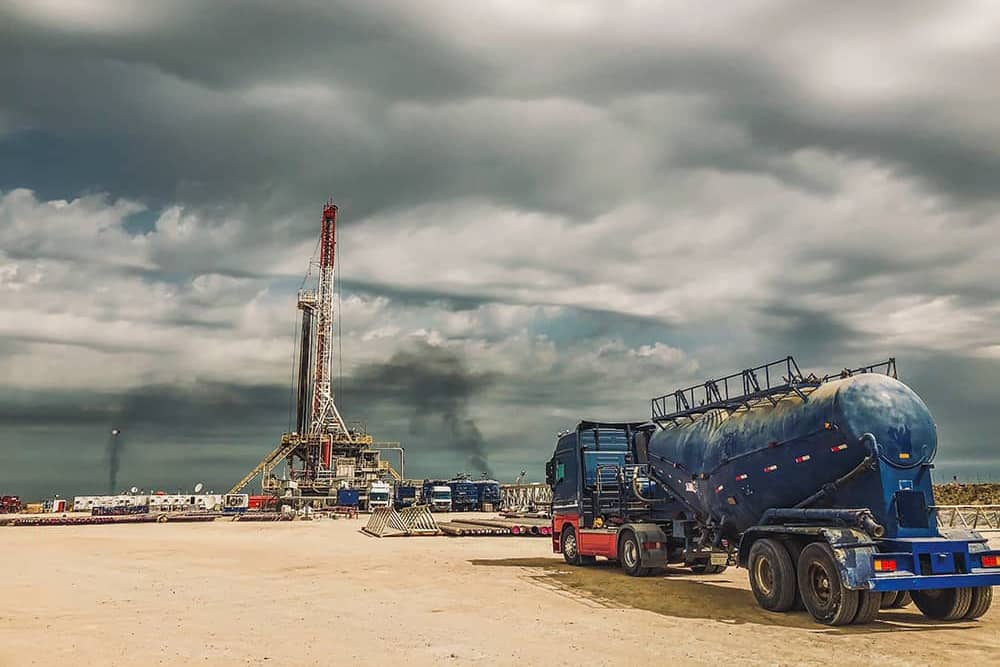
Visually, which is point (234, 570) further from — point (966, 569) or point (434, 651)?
point (966, 569)

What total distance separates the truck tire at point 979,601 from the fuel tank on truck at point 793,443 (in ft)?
8.43

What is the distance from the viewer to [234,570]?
25.4m

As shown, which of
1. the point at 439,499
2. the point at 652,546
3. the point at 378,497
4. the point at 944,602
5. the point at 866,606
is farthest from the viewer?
the point at 439,499

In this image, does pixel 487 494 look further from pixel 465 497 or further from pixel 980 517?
pixel 980 517

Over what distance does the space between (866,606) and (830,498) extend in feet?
7.39

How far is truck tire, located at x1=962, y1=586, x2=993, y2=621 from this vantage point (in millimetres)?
14641

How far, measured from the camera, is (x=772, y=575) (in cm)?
1569

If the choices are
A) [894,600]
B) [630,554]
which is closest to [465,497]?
[630,554]

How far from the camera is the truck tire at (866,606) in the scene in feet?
45.7

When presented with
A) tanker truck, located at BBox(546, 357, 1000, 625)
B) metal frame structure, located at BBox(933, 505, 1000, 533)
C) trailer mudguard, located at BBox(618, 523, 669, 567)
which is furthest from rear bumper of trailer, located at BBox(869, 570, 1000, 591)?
metal frame structure, located at BBox(933, 505, 1000, 533)

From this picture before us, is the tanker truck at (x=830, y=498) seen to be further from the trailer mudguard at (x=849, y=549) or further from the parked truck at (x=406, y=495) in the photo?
the parked truck at (x=406, y=495)

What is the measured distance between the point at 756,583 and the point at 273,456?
102 meters

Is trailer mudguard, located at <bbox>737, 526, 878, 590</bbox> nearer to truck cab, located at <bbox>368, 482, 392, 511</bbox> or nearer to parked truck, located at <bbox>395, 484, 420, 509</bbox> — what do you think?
truck cab, located at <bbox>368, 482, 392, 511</bbox>

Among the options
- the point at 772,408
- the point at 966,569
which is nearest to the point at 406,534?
the point at 772,408
